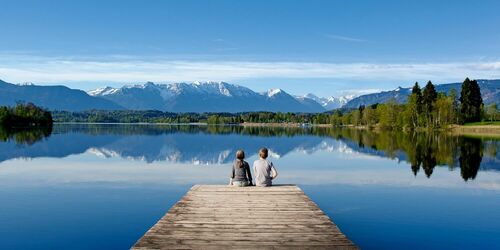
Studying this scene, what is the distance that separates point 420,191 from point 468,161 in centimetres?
2509

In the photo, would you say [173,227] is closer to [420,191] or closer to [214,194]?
[214,194]

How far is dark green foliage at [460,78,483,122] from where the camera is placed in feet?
561

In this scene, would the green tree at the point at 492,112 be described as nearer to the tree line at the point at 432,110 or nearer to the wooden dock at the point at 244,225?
the tree line at the point at 432,110

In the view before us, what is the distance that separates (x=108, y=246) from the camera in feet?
57.7

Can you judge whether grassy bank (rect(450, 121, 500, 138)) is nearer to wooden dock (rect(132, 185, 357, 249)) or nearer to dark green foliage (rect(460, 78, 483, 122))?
dark green foliage (rect(460, 78, 483, 122))

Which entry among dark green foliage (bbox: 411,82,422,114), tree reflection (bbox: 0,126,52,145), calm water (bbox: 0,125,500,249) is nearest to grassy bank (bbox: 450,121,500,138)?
dark green foliage (bbox: 411,82,422,114)

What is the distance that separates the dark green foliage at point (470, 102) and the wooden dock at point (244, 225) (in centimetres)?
16721

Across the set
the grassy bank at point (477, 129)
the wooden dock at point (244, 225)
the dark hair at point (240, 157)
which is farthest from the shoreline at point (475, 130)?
the wooden dock at point (244, 225)

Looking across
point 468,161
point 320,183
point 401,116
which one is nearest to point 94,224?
point 320,183

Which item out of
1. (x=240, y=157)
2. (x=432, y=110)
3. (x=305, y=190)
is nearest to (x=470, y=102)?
(x=432, y=110)

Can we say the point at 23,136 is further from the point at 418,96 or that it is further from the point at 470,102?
A: the point at 470,102

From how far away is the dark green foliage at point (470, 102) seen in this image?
171 meters

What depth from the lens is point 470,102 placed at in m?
171

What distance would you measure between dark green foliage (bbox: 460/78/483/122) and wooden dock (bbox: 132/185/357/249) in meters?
167
